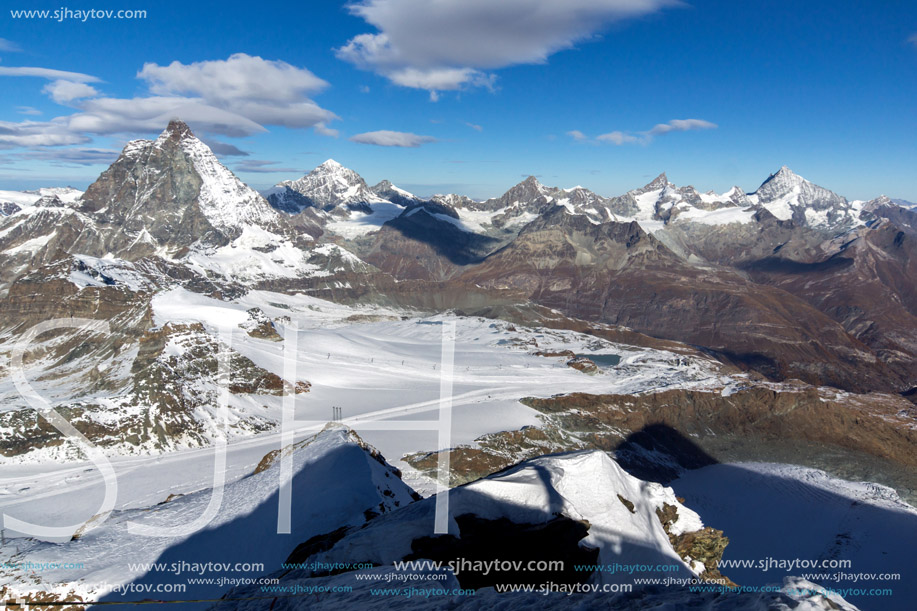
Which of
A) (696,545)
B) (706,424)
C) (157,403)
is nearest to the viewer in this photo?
(696,545)

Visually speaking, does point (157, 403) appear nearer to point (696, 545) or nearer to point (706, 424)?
point (696, 545)

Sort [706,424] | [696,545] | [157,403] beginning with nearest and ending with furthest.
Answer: [696,545] < [157,403] < [706,424]

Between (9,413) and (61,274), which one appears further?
(61,274)

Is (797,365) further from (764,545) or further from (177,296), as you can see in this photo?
(177,296)

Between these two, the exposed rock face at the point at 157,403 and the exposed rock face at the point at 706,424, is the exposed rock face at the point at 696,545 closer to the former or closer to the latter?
the exposed rock face at the point at 706,424

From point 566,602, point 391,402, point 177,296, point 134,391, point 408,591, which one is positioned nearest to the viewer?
point 566,602

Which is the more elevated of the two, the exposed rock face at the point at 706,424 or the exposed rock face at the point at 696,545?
the exposed rock face at the point at 696,545

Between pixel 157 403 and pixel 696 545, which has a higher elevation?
pixel 696 545

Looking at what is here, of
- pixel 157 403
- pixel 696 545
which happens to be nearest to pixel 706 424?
pixel 696 545

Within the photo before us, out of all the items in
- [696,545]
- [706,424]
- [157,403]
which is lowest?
[706,424]

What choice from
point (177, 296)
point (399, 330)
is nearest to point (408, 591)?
point (177, 296)

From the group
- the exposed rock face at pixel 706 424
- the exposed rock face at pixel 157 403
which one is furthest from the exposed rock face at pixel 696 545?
the exposed rock face at pixel 157 403
